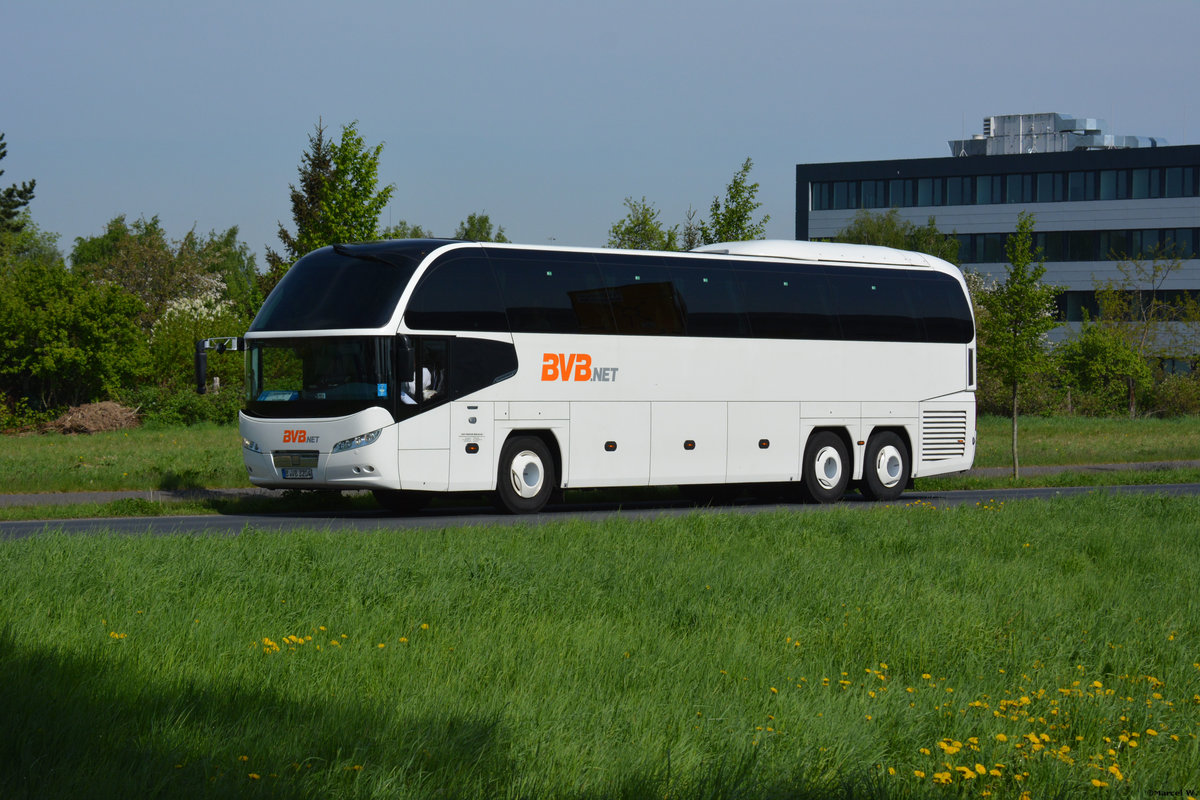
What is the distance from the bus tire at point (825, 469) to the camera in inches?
880

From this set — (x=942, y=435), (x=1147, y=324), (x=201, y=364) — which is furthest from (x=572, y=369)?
(x=1147, y=324)

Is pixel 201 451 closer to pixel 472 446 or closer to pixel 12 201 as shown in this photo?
pixel 472 446

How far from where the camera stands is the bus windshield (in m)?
17.8

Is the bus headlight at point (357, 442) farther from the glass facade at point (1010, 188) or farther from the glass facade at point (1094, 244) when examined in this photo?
the glass facade at point (1010, 188)

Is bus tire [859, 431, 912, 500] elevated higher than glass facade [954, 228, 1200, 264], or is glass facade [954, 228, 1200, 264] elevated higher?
glass facade [954, 228, 1200, 264]

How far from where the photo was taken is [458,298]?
18.3 m

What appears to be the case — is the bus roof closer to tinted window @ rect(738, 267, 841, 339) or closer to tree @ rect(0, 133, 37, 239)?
tinted window @ rect(738, 267, 841, 339)

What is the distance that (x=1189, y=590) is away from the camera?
1073cm

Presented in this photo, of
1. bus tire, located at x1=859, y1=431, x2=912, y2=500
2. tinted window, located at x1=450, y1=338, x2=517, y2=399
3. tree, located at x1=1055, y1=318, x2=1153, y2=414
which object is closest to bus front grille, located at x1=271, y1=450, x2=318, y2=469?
tinted window, located at x1=450, y1=338, x2=517, y2=399

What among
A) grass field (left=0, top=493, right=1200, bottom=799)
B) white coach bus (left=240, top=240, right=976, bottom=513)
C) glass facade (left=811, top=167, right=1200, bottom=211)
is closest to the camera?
grass field (left=0, top=493, right=1200, bottom=799)

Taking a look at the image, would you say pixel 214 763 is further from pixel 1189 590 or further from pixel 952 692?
pixel 1189 590

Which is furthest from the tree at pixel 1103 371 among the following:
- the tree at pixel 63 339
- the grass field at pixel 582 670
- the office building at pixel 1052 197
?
the grass field at pixel 582 670

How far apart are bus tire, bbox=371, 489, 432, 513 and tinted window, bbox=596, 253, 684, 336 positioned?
392 centimetres

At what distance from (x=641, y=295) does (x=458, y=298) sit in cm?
318
